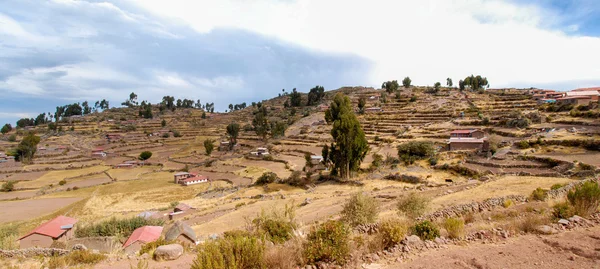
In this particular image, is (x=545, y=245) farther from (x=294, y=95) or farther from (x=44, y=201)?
(x=294, y=95)

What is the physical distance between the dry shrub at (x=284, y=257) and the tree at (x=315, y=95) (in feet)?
442

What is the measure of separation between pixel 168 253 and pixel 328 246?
5122 mm

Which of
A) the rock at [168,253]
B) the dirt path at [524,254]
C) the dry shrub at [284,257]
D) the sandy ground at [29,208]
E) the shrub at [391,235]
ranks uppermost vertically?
the dry shrub at [284,257]

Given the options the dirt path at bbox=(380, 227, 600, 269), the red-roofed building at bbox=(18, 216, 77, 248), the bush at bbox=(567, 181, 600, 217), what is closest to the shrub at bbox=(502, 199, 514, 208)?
the bush at bbox=(567, 181, 600, 217)

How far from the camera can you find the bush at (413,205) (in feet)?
47.9

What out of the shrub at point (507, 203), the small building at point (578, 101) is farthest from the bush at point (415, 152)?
the small building at point (578, 101)

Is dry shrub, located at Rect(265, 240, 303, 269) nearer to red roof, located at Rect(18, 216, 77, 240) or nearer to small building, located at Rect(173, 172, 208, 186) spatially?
red roof, located at Rect(18, 216, 77, 240)

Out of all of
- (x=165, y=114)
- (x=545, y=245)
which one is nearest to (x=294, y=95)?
(x=165, y=114)

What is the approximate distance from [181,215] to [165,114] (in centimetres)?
13813

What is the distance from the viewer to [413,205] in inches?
583

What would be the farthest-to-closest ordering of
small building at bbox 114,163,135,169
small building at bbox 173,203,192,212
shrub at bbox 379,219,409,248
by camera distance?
small building at bbox 114,163,135,169, small building at bbox 173,203,192,212, shrub at bbox 379,219,409,248

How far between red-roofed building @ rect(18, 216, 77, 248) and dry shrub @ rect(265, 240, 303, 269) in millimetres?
19587

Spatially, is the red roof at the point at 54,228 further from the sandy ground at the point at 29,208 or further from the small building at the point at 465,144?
the small building at the point at 465,144

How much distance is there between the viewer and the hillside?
9.12 meters
